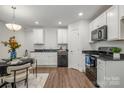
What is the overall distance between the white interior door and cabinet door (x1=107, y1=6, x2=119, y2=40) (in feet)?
8.77

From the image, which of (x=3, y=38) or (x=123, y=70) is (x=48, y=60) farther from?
(x=123, y=70)

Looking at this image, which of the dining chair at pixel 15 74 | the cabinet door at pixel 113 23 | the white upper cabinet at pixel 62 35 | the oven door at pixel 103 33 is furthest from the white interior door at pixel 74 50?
the dining chair at pixel 15 74

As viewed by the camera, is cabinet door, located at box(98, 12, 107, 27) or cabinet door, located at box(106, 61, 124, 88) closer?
cabinet door, located at box(106, 61, 124, 88)

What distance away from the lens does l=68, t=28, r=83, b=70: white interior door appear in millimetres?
6109

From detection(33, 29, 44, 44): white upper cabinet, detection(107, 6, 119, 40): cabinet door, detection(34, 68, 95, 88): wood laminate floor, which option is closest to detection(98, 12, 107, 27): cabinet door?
detection(107, 6, 119, 40): cabinet door

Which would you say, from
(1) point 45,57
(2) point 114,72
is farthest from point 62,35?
(2) point 114,72

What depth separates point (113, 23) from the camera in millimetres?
3244

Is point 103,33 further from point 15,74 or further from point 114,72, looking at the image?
point 15,74

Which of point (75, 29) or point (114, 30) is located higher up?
point (75, 29)

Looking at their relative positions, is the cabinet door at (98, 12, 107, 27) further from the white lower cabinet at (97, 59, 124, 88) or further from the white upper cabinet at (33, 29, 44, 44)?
the white upper cabinet at (33, 29, 44, 44)

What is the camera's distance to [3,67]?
2861 mm

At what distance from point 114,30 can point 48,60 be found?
4623 millimetres

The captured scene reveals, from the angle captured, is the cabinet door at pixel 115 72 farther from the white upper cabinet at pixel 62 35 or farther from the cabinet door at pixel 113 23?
the white upper cabinet at pixel 62 35
